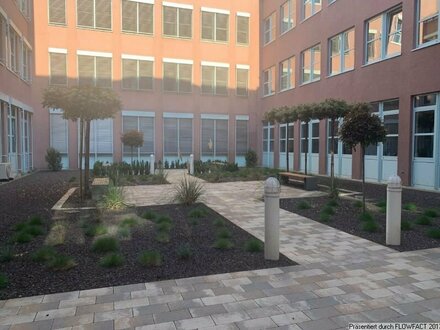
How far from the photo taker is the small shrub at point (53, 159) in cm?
2250

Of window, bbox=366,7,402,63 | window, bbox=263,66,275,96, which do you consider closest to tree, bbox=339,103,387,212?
window, bbox=366,7,402,63

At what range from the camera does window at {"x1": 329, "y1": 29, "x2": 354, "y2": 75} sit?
17078mm

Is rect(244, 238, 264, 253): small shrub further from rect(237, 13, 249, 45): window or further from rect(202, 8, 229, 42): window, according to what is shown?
rect(237, 13, 249, 45): window

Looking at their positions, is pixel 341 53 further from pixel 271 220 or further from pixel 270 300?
pixel 270 300

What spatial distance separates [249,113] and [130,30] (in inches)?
383

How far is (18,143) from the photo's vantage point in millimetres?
19047

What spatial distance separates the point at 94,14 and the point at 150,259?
22.7 meters

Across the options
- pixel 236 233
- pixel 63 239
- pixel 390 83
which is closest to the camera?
pixel 63 239

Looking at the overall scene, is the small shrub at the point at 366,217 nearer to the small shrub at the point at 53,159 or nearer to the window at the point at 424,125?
the window at the point at 424,125

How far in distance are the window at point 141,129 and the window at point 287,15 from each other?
10.2 metres

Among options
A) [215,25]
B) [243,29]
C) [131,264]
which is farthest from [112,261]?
[243,29]

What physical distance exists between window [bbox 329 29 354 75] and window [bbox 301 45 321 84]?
1.09 meters

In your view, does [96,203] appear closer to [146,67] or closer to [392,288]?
[392,288]

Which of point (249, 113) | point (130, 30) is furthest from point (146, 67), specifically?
point (249, 113)
